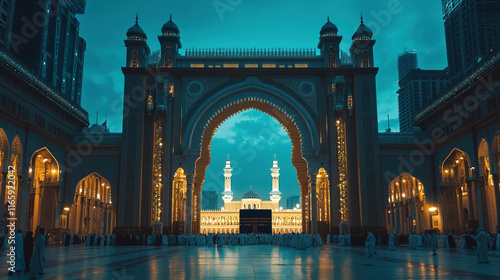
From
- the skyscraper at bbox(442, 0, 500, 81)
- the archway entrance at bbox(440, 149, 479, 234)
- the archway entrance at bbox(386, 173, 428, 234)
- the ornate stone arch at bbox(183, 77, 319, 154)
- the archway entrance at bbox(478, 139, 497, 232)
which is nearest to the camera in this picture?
the archway entrance at bbox(478, 139, 497, 232)

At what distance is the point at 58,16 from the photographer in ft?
168

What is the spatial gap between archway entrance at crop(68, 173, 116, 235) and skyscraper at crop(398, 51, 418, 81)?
8468 centimetres

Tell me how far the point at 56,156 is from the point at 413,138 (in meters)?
22.3

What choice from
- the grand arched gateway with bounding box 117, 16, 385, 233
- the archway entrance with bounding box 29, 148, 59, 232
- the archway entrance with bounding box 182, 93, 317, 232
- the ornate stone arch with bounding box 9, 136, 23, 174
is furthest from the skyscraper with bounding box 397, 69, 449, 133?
the ornate stone arch with bounding box 9, 136, 23, 174

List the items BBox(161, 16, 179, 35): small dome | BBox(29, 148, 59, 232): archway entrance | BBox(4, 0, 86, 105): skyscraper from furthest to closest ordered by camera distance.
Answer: BBox(4, 0, 86, 105): skyscraper
BBox(161, 16, 179, 35): small dome
BBox(29, 148, 59, 232): archway entrance

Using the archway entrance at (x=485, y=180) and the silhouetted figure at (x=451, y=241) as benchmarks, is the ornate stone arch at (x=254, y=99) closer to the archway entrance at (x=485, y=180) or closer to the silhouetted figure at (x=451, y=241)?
the archway entrance at (x=485, y=180)

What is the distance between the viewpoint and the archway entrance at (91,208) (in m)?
32.2

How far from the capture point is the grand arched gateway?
26.6 metres

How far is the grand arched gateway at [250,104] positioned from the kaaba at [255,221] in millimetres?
11685

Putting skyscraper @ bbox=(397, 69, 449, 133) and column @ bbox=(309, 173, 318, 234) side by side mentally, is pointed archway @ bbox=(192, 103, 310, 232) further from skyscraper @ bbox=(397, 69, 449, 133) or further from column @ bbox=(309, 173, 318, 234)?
skyscraper @ bbox=(397, 69, 449, 133)

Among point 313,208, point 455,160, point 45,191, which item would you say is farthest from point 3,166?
point 455,160

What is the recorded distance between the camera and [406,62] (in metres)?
107

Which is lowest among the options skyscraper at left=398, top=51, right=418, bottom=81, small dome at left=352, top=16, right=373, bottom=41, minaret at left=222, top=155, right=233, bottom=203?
minaret at left=222, top=155, right=233, bottom=203

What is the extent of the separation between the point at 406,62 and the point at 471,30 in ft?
191
